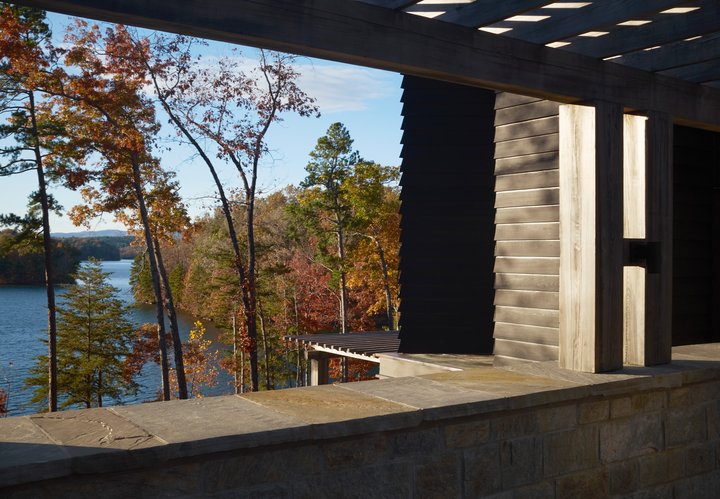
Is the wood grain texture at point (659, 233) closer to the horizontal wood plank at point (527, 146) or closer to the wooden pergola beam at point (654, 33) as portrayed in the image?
the wooden pergola beam at point (654, 33)

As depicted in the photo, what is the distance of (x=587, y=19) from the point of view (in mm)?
3000

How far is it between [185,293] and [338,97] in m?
13.6

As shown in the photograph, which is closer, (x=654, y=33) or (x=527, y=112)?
(x=654, y=33)

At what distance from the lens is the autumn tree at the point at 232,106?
18.5m

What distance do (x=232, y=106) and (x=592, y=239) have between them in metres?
17.4

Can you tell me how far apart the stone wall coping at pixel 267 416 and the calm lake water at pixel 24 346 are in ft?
67.7

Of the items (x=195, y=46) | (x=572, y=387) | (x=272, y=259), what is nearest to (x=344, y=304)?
(x=272, y=259)

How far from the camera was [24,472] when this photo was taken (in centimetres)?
182

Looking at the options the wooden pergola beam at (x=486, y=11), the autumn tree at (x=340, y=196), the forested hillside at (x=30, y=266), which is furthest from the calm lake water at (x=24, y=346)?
the wooden pergola beam at (x=486, y=11)

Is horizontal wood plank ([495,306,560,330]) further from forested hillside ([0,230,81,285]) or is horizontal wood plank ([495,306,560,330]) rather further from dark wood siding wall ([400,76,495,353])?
forested hillside ([0,230,81,285])

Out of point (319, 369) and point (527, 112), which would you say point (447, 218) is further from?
point (319, 369)

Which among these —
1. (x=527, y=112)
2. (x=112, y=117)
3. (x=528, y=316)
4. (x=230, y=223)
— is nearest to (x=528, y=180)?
(x=527, y=112)

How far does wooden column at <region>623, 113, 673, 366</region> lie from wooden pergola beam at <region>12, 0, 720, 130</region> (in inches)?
6.1

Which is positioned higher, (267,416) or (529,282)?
(529,282)
